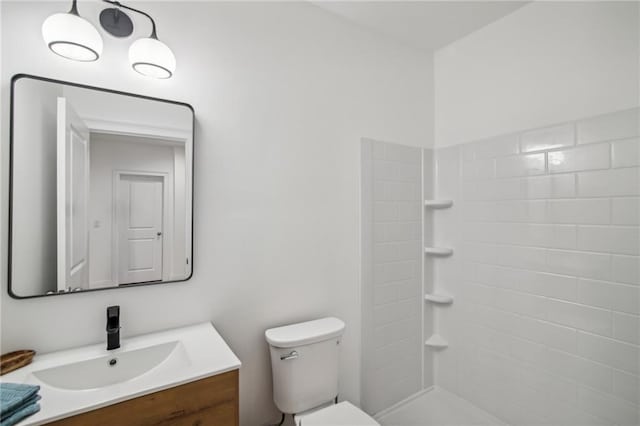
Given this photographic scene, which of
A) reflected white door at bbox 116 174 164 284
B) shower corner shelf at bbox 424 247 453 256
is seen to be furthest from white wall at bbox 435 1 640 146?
reflected white door at bbox 116 174 164 284

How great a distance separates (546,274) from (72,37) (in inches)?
94.3

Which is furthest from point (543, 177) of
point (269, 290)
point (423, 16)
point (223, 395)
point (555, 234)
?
point (223, 395)

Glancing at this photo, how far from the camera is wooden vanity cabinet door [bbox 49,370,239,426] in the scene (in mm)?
873

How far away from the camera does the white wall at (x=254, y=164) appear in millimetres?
1174

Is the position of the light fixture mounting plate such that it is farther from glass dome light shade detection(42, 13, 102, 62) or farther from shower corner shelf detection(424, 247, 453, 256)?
shower corner shelf detection(424, 247, 453, 256)

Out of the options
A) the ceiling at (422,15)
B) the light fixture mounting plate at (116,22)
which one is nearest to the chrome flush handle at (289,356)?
the light fixture mounting plate at (116,22)

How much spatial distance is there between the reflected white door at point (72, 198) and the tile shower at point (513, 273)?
1.38 meters

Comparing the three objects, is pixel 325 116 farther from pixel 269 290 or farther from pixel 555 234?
pixel 555 234

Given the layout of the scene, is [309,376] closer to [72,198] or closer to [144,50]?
[72,198]

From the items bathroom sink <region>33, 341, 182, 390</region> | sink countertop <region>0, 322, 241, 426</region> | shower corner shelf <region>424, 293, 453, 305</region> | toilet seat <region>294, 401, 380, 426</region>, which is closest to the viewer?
sink countertop <region>0, 322, 241, 426</region>

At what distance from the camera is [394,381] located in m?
2.05

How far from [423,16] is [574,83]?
2.98ft

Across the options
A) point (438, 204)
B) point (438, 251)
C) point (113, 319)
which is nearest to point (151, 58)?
point (113, 319)

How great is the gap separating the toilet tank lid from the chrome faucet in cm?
62
